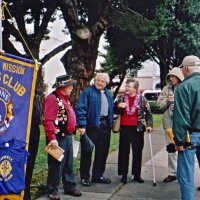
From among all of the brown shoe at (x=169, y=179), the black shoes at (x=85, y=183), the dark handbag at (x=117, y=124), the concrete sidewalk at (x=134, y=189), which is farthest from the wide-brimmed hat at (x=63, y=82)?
the brown shoe at (x=169, y=179)

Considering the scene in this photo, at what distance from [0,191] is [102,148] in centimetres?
259

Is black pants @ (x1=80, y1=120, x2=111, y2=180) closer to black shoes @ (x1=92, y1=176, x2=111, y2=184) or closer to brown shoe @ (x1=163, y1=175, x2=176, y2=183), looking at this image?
black shoes @ (x1=92, y1=176, x2=111, y2=184)

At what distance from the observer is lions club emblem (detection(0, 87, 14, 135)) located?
4.64 m

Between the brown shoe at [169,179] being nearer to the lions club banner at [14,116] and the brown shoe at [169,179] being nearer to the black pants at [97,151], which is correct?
the black pants at [97,151]

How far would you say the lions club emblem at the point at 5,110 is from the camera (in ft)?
15.2

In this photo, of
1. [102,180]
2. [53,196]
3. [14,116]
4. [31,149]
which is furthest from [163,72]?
[14,116]

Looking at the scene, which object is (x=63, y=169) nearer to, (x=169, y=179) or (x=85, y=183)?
(x=85, y=183)

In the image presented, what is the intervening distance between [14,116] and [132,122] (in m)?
2.58

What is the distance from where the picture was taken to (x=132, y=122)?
6.87 meters

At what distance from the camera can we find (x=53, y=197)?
586cm

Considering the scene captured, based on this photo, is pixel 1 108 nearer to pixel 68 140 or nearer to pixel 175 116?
pixel 68 140

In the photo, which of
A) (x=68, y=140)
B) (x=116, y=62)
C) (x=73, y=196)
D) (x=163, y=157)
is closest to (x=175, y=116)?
(x=68, y=140)

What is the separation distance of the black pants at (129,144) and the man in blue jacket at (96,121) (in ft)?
0.87

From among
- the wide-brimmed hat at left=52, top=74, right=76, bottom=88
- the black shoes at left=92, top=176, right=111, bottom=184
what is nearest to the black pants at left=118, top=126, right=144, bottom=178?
the black shoes at left=92, top=176, right=111, bottom=184
